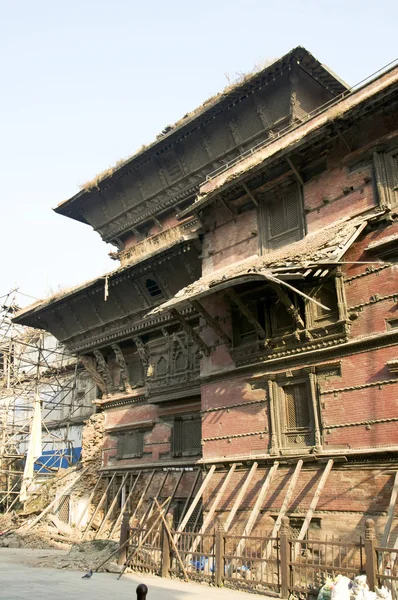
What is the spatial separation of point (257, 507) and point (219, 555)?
1.39m

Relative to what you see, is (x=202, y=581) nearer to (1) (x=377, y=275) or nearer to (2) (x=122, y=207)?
(1) (x=377, y=275)

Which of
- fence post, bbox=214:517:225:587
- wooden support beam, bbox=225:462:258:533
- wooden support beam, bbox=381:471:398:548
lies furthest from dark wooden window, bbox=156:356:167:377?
wooden support beam, bbox=381:471:398:548

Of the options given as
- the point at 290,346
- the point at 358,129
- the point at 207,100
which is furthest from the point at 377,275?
the point at 207,100

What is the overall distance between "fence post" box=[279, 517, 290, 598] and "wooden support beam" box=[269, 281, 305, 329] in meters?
4.76

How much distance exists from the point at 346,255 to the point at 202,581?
26.4ft

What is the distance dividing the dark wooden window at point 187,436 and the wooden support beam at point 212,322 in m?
4.23

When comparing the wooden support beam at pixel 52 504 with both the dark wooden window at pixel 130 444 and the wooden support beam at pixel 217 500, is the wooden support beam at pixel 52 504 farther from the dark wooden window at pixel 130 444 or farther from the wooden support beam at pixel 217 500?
the wooden support beam at pixel 217 500

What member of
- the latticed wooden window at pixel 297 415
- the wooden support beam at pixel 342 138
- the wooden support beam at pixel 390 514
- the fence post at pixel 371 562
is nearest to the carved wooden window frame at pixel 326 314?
the latticed wooden window at pixel 297 415

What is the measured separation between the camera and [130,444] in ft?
69.1

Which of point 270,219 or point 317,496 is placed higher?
point 270,219

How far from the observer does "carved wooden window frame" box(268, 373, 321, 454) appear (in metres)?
12.5

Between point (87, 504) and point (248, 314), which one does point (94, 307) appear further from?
point (248, 314)

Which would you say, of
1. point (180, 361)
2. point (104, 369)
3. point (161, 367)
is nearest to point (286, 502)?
point (180, 361)

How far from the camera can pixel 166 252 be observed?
61.8 ft
